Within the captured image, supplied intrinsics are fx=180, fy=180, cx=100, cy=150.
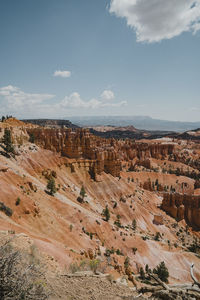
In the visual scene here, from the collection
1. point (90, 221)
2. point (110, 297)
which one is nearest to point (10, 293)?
point (110, 297)

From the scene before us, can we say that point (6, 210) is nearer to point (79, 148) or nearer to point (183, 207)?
point (79, 148)

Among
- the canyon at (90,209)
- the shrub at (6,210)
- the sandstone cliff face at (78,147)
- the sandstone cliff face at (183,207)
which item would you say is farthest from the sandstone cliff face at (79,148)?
the shrub at (6,210)

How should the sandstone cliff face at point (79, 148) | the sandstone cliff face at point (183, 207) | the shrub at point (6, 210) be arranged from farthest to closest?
the sandstone cliff face at point (183, 207), the sandstone cliff face at point (79, 148), the shrub at point (6, 210)

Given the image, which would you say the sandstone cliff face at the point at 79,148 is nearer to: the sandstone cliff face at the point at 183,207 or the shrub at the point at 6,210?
the sandstone cliff face at the point at 183,207

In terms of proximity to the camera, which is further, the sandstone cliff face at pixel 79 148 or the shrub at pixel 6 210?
the sandstone cliff face at pixel 79 148

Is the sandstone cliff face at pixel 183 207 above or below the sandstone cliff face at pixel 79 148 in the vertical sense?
A: below

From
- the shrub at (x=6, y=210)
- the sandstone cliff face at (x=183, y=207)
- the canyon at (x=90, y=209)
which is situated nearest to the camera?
the canyon at (x=90, y=209)

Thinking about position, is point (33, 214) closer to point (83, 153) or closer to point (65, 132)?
point (83, 153)

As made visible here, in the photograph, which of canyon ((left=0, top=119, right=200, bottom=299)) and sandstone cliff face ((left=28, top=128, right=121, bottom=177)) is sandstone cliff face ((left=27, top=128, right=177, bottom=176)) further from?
canyon ((left=0, top=119, right=200, bottom=299))
